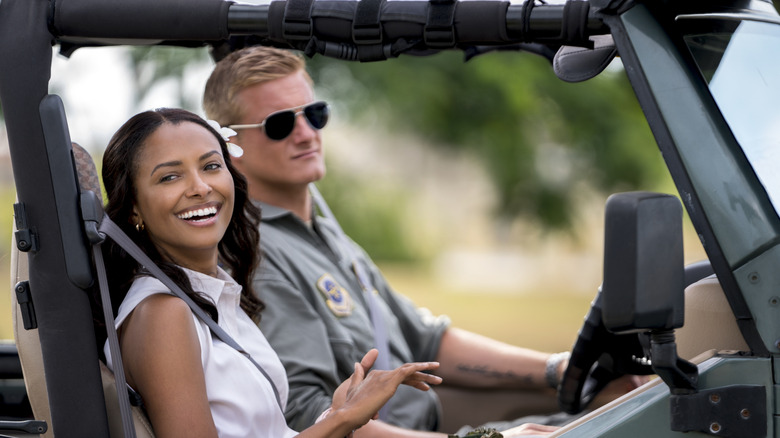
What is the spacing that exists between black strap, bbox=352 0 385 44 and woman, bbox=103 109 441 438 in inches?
19.7

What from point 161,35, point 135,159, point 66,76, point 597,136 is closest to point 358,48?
point 161,35

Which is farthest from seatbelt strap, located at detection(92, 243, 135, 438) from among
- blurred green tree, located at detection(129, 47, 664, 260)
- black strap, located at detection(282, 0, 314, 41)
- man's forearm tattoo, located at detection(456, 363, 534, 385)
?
blurred green tree, located at detection(129, 47, 664, 260)

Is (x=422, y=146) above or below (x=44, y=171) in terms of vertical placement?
below

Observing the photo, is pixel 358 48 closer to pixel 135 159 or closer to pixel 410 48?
pixel 410 48

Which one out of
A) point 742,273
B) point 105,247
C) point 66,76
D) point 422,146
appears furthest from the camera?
point 422,146

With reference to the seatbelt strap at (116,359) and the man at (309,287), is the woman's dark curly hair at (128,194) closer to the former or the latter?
the seatbelt strap at (116,359)

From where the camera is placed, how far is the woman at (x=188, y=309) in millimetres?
1943

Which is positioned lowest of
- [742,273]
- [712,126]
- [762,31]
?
[742,273]

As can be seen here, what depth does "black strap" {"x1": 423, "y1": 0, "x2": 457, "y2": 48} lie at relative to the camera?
1.93 metres

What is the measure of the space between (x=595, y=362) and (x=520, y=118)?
8254 mm

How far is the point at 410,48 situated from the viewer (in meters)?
1.99

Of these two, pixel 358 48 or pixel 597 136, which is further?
pixel 597 136

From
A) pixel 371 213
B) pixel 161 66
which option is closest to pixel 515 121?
pixel 371 213

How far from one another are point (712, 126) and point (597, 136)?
9160 millimetres
